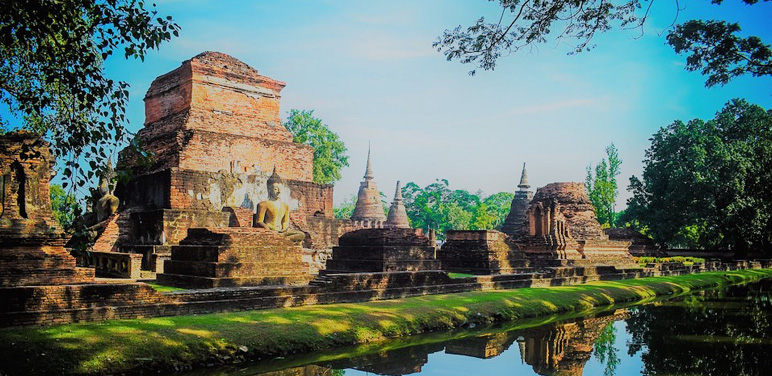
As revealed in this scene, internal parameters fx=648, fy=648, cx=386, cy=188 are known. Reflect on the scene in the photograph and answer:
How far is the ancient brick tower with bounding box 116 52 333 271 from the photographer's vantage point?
2028cm

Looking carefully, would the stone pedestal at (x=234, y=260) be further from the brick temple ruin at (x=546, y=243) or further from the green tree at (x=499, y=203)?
the green tree at (x=499, y=203)

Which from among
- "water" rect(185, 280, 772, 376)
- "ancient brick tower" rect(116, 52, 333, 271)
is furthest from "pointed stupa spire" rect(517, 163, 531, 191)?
"water" rect(185, 280, 772, 376)

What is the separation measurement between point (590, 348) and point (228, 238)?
7017 mm

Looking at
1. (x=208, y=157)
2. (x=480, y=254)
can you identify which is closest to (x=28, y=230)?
(x=208, y=157)

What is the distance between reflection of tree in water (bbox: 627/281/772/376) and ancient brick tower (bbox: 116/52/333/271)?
12.9 metres

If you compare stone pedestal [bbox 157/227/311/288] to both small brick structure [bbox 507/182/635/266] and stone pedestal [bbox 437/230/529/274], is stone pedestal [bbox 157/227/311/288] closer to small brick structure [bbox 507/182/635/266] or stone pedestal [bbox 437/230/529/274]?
stone pedestal [bbox 437/230/529/274]

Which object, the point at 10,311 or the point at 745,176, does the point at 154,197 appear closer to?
the point at 10,311

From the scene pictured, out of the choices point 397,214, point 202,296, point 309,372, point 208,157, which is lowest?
point 309,372

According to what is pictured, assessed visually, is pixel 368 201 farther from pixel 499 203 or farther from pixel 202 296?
pixel 202 296

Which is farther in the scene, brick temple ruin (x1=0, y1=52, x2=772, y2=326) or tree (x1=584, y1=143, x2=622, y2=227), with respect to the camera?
tree (x1=584, y1=143, x2=622, y2=227)

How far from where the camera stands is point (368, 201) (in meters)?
54.6

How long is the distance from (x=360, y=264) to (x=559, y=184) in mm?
15729

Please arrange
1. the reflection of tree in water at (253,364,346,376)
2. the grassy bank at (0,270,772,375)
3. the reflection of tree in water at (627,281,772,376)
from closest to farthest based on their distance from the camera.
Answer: the grassy bank at (0,270,772,375) → the reflection of tree in water at (253,364,346,376) → the reflection of tree in water at (627,281,772,376)

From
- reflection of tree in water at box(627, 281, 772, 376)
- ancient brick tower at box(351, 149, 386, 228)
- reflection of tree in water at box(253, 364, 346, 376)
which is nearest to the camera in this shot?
reflection of tree in water at box(253, 364, 346, 376)
